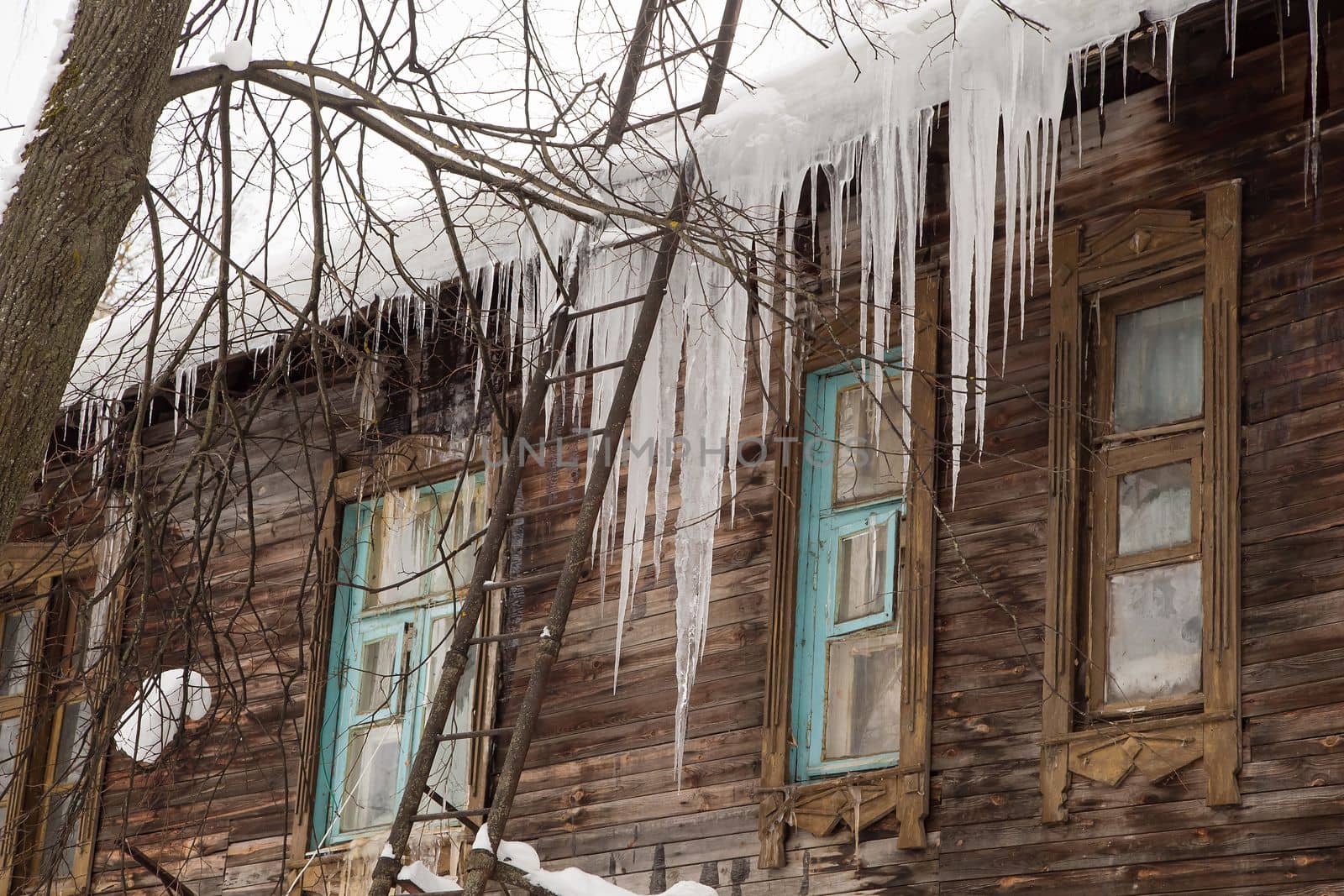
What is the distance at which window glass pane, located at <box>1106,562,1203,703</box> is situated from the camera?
17.1 ft

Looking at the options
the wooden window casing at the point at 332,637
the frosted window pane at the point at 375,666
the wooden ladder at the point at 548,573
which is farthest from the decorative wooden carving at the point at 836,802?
the frosted window pane at the point at 375,666

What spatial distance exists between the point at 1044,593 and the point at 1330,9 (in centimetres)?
203

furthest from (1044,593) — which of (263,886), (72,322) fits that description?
(263,886)

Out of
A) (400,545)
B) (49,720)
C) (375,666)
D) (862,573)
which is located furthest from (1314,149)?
(49,720)

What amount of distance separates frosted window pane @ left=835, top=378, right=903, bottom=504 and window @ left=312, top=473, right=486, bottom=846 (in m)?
1.84

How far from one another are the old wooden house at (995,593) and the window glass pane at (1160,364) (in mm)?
12

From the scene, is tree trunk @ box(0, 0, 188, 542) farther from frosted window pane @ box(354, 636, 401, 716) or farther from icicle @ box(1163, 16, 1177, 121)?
frosted window pane @ box(354, 636, 401, 716)

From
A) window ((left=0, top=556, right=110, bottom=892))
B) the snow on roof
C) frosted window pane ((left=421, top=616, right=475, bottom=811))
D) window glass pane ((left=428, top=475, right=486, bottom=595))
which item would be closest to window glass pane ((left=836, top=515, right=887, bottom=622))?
the snow on roof

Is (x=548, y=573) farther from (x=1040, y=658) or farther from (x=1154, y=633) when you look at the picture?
(x=1154, y=633)

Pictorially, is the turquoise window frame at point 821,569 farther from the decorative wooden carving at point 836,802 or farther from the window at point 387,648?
the window at point 387,648

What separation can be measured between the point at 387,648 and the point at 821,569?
8.16 ft

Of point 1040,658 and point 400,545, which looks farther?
point 400,545

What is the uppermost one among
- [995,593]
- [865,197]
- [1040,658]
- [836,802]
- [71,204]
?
[865,197]

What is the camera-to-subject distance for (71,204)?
140 inches
